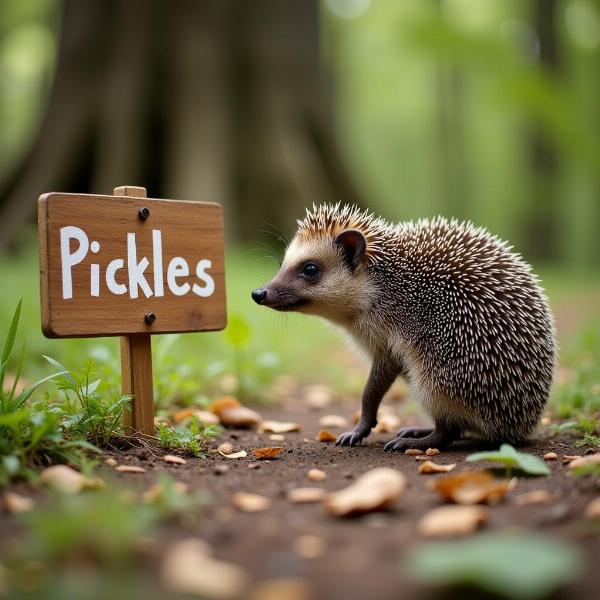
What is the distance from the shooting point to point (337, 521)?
257 centimetres

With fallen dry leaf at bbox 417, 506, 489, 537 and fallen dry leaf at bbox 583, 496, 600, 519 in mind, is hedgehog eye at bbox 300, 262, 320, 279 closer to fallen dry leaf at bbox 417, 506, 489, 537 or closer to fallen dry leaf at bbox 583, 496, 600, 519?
fallen dry leaf at bbox 417, 506, 489, 537

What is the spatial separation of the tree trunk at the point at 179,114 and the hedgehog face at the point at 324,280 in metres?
7.05

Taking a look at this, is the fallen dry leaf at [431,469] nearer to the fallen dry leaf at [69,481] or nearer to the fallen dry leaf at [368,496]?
the fallen dry leaf at [368,496]

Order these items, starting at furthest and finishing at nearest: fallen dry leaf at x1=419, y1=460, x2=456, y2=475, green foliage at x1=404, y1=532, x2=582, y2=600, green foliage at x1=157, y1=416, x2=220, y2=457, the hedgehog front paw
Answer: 1. the hedgehog front paw
2. green foliage at x1=157, y1=416, x2=220, y2=457
3. fallen dry leaf at x1=419, y1=460, x2=456, y2=475
4. green foliage at x1=404, y1=532, x2=582, y2=600

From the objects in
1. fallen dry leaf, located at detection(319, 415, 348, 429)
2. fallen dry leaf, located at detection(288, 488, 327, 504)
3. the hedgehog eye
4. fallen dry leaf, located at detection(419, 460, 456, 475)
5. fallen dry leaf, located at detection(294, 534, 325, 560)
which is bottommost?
fallen dry leaf, located at detection(319, 415, 348, 429)

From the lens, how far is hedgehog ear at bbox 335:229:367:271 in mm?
4336

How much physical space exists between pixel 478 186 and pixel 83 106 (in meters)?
25.7

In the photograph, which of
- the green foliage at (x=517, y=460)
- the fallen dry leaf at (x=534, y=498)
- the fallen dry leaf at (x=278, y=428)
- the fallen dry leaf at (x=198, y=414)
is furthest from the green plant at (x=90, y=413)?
the fallen dry leaf at (x=534, y=498)

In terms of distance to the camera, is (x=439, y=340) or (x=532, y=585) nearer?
(x=532, y=585)

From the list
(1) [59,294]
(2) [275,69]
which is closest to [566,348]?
(1) [59,294]

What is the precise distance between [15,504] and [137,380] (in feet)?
4.65

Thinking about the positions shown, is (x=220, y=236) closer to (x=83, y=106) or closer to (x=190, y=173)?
(x=190, y=173)

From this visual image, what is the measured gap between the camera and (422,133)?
114 feet

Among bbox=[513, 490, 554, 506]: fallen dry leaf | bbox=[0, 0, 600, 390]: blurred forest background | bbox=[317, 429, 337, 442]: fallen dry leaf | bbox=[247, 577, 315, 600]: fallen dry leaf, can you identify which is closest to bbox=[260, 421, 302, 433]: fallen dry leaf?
bbox=[317, 429, 337, 442]: fallen dry leaf
